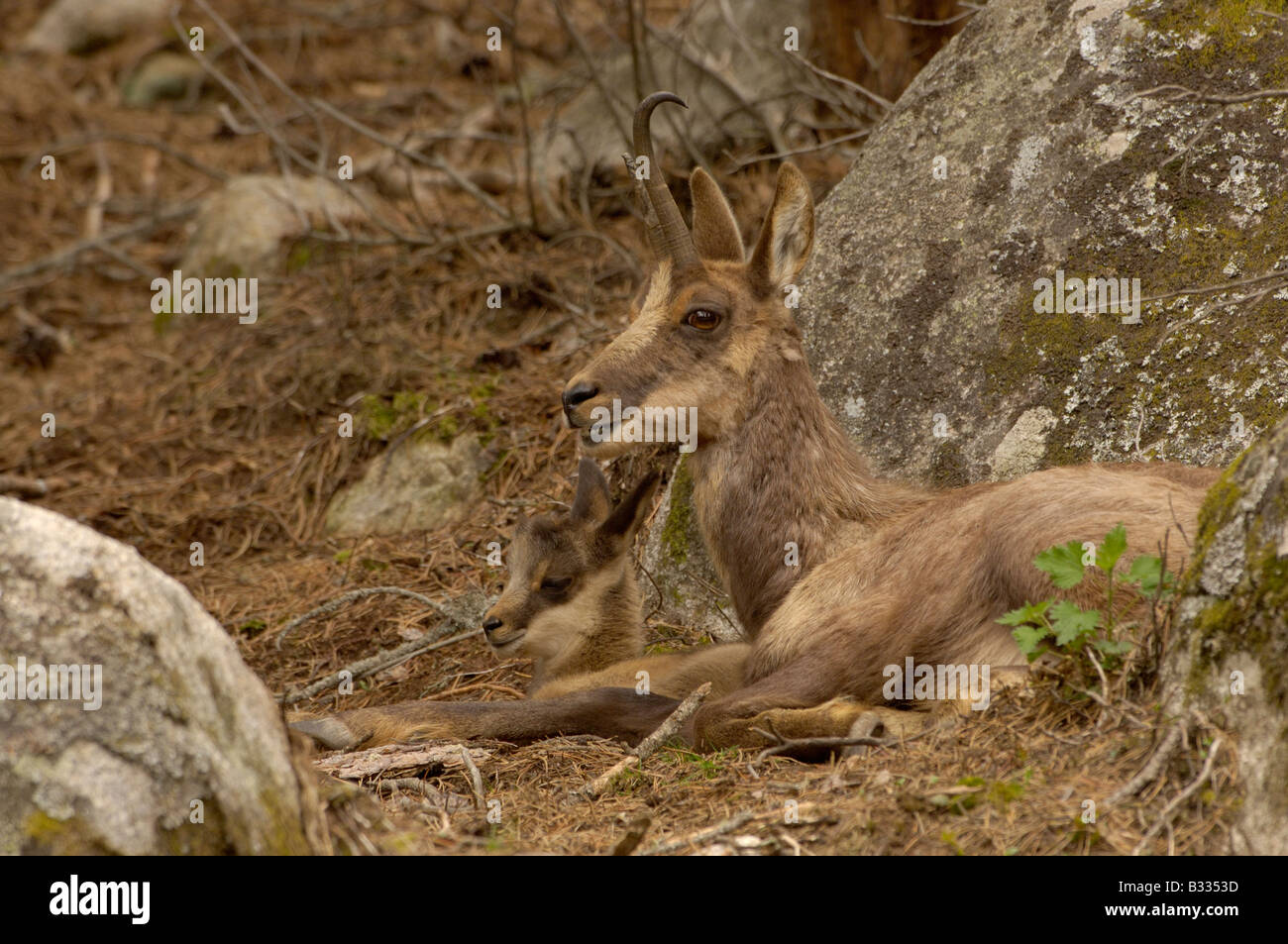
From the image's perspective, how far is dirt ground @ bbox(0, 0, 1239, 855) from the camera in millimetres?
3791

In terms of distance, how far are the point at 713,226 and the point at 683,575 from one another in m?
1.94

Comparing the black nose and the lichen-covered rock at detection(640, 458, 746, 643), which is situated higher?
the black nose

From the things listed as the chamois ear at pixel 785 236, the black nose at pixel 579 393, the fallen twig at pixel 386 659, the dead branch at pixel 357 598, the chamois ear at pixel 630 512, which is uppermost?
the chamois ear at pixel 785 236

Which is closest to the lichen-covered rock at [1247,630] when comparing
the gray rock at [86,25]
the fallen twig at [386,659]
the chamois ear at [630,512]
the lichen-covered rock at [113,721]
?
the lichen-covered rock at [113,721]

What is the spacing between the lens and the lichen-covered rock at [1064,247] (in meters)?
5.79

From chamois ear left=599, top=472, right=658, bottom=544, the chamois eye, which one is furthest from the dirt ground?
the chamois eye

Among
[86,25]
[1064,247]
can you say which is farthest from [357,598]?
[86,25]

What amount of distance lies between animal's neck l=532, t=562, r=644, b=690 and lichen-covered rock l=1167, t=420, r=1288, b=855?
3.23 meters

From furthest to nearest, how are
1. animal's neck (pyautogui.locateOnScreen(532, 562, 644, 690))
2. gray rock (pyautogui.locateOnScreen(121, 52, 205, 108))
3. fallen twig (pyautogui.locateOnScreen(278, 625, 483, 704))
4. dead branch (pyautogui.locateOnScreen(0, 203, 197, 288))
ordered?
gray rock (pyautogui.locateOnScreen(121, 52, 205, 108)) → dead branch (pyautogui.locateOnScreen(0, 203, 197, 288)) → animal's neck (pyautogui.locateOnScreen(532, 562, 644, 690)) → fallen twig (pyautogui.locateOnScreen(278, 625, 483, 704))

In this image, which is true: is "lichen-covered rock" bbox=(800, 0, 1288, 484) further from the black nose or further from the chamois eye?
the black nose

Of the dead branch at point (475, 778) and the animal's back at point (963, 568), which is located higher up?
the animal's back at point (963, 568)

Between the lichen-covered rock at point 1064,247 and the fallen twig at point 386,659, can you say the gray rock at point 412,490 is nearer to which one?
the fallen twig at point 386,659

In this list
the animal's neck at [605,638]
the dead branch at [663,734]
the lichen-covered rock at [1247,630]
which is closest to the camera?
the lichen-covered rock at [1247,630]

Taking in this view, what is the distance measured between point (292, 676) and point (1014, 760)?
4.07 meters
